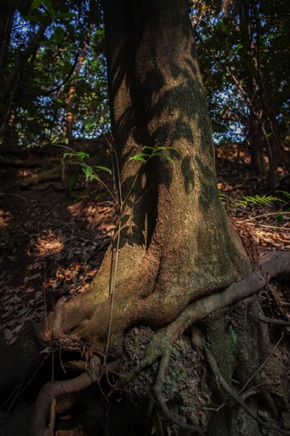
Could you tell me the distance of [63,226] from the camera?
674 centimetres

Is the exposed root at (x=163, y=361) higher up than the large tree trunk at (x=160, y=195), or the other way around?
the large tree trunk at (x=160, y=195)

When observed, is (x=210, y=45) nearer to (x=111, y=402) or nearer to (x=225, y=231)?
(x=225, y=231)

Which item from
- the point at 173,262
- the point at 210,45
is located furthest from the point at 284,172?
the point at 173,262

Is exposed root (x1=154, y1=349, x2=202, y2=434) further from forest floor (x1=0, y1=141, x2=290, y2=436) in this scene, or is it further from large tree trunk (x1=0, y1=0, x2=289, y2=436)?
forest floor (x1=0, y1=141, x2=290, y2=436)

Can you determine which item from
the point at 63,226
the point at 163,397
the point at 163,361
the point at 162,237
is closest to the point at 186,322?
the point at 163,361

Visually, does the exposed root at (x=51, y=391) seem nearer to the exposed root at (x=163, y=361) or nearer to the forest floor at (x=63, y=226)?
the exposed root at (x=163, y=361)

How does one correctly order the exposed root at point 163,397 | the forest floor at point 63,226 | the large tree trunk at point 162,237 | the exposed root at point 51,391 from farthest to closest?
the forest floor at point 63,226 → the large tree trunk at point 162,237 → the exposed root at point 51,391 → the exposed root at point 163,397

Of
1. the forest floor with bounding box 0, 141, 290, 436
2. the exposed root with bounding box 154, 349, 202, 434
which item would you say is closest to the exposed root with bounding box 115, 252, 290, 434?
the exposed root with bounding box 154, 349, 202, 434

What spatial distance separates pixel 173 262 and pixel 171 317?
0.40 metres

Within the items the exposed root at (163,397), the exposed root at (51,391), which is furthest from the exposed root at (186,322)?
the exposed root at (51,391)

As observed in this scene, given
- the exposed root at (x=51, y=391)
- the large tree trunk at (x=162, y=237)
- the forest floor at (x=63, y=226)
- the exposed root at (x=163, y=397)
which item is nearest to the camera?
the exposed root at (x=163, y=397)

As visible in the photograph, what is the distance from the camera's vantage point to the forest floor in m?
3.61

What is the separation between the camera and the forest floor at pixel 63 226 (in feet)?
11.9

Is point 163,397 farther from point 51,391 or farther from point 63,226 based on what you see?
point 63,226
